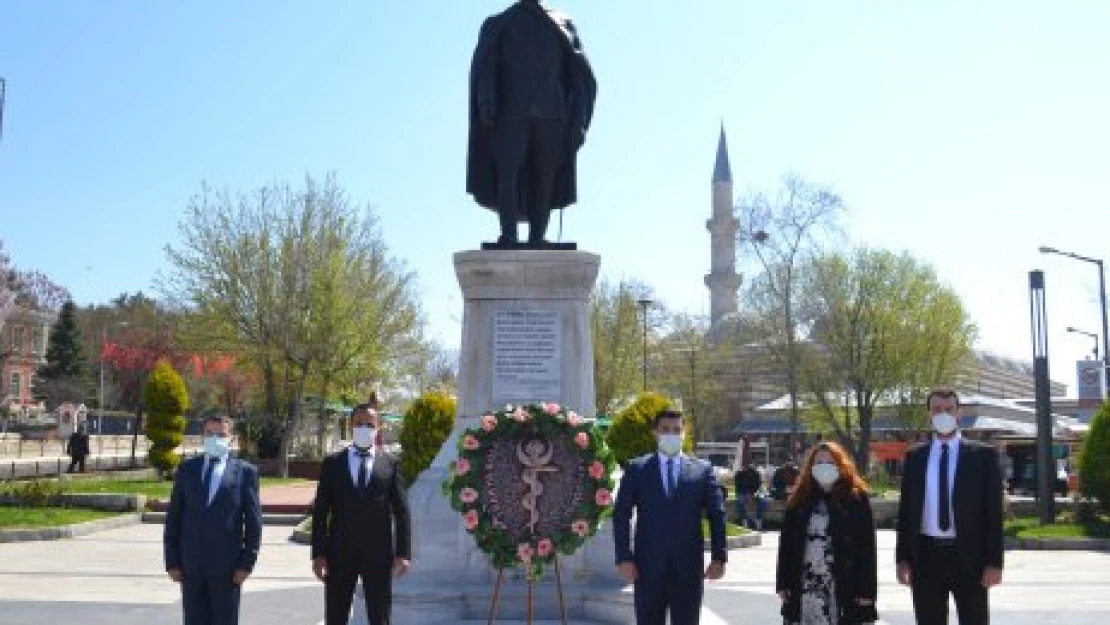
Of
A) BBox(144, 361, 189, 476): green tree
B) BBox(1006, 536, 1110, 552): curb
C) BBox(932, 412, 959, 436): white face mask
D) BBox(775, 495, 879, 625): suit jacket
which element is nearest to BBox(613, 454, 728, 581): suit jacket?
BBox(775, 495, 879, 625): suit jacket

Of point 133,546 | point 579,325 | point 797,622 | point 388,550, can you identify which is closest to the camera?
point 797,622

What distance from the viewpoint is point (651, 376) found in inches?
2191

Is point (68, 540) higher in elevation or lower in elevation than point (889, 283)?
lower

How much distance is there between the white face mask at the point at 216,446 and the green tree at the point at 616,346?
41681mm

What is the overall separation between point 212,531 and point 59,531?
50.6ft

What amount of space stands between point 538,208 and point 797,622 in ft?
19.3

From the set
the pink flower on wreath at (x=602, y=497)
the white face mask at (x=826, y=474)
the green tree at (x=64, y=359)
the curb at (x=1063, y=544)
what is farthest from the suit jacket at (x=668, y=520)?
the green tree at (x=64, y=359)

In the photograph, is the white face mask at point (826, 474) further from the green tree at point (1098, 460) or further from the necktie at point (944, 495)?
the green tree at point (1098, 460)

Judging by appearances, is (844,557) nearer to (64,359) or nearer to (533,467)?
(533,467)

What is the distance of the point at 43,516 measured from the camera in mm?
22453

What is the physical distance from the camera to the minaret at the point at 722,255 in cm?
11219

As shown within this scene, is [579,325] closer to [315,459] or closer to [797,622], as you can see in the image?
[797,622]

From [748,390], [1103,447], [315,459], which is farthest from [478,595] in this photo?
[748,390]

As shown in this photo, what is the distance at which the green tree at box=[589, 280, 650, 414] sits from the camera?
163 feet
